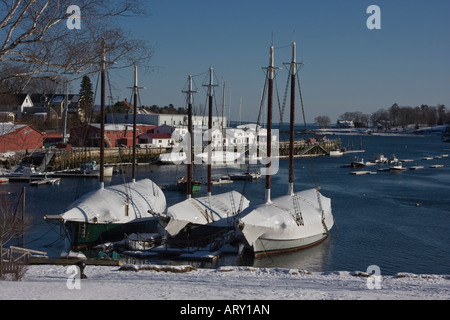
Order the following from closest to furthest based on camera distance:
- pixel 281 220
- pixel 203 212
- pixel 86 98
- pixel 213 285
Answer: pixel 213 285 → pixel 281 220 → pixel 203 212 → pixel 86 98

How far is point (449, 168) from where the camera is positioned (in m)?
71.9

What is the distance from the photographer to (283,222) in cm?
2191

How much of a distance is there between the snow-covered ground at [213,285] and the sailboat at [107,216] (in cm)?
619

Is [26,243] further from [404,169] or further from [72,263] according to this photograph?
[404,169]

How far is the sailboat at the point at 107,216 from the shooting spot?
22469 mm

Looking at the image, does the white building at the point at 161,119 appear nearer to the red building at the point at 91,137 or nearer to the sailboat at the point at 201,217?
the red building at the point at 91,137

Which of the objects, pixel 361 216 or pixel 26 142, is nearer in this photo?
pixel 361 216

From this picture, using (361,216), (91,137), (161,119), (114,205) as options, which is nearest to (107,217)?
(114,205)

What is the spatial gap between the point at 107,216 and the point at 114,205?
28.3 inches

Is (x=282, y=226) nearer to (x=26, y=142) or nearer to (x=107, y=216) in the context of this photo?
(x=107, y=216)

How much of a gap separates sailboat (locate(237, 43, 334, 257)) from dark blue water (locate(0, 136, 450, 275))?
501 millimetres

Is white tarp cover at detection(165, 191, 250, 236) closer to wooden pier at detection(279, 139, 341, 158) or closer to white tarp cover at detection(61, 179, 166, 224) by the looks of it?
white tarp cover at detection(61, 179, 166, 224)

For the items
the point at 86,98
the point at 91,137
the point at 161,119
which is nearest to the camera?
the point at 91,137
